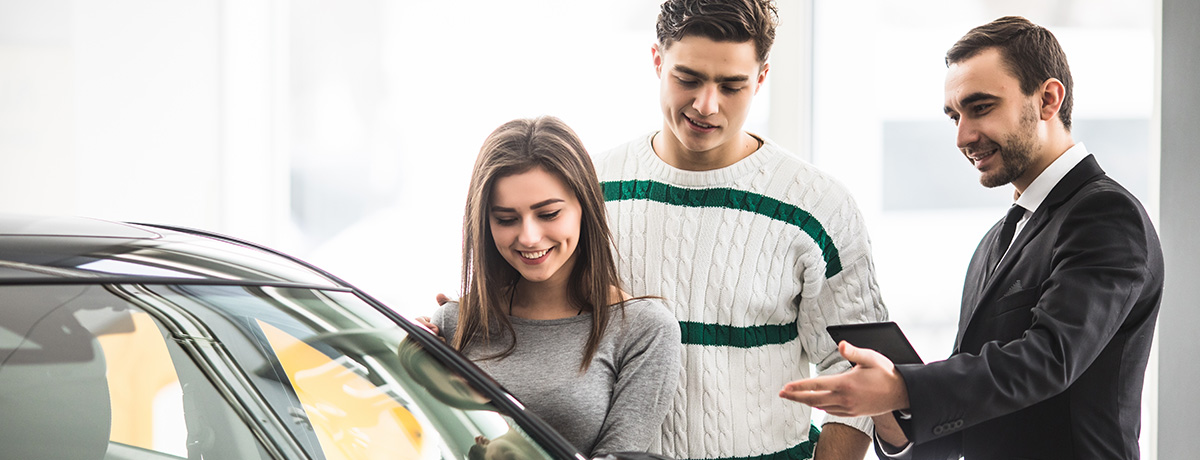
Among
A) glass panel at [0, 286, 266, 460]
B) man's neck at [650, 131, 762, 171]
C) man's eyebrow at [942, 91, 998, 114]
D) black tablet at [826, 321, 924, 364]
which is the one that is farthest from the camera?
man's neck at [650, 131, 762, 171]

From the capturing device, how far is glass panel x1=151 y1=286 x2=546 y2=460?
39.3 inches

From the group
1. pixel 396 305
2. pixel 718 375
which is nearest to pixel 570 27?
pixel 396 305

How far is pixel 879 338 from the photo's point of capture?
4.22 ft

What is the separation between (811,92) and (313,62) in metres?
1.86

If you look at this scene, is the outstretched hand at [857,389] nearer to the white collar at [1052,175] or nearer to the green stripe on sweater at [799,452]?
the green stripe on sweater at [799,452]

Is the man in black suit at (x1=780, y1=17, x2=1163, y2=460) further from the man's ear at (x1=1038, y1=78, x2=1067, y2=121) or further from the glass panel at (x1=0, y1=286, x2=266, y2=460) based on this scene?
the glass panel at (x1=0, y1=286, x2=266, y2=460)

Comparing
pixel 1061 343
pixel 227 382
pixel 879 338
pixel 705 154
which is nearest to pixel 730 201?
pixel 705 154

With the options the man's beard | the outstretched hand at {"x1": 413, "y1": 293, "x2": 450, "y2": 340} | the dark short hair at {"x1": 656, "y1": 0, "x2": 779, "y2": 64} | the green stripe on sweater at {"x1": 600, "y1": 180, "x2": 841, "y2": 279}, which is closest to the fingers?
the outstretched hand at {"x1": 413, "y1": 293, "x2": 450, "y2": 340}

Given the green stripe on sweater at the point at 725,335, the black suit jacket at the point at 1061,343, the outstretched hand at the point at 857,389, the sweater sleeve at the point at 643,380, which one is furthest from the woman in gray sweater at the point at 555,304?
the black suit jacket at the point at 1061,343

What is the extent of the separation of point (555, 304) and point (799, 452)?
0.51 metres

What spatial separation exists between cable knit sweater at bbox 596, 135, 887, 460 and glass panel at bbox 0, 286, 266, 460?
28.3 inches

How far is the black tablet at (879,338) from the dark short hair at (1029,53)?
0.46 m

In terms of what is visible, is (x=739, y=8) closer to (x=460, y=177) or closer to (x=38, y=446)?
(x=38, y=446)

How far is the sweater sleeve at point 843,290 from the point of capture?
1450mm
